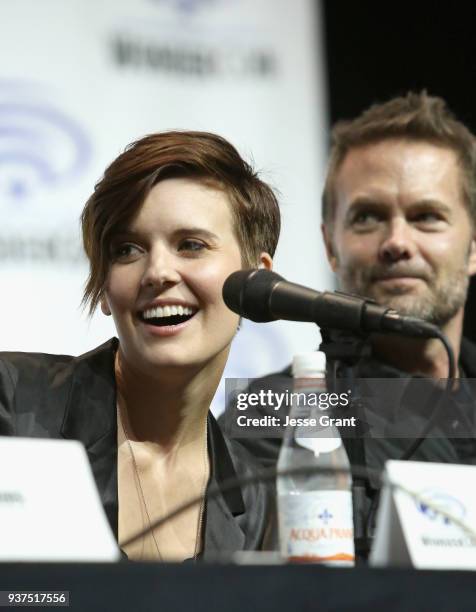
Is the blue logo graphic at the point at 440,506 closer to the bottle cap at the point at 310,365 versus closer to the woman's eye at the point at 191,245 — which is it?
the bottle cap at the point at 310,365

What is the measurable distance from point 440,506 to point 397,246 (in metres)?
1.30

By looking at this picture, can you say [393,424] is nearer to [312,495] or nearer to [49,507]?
[312,495]

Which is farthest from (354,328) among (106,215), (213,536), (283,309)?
(106,215)

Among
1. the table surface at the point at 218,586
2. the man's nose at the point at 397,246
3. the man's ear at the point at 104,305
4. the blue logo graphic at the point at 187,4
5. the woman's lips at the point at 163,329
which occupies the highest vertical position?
the blue logo graphic at the point at 187,4

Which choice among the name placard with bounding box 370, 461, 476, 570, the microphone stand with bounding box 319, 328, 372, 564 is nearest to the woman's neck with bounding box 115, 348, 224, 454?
the microphone stand with bounding box 319, 328, 372, 564

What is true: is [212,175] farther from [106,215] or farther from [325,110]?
[325,110]

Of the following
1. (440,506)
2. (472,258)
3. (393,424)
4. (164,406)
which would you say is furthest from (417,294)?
(440,506)

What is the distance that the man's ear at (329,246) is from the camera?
2553 mm

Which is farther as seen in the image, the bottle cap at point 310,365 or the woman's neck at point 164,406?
the woman's neck at point 164,406

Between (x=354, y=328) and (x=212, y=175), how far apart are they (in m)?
0.61

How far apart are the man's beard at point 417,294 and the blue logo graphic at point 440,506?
123 cm

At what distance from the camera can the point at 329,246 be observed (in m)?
2.59

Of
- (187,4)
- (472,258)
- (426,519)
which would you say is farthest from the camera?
(187,4)

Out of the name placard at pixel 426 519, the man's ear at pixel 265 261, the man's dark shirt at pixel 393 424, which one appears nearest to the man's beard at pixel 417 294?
the man's dark shirt at pixel 393 424
